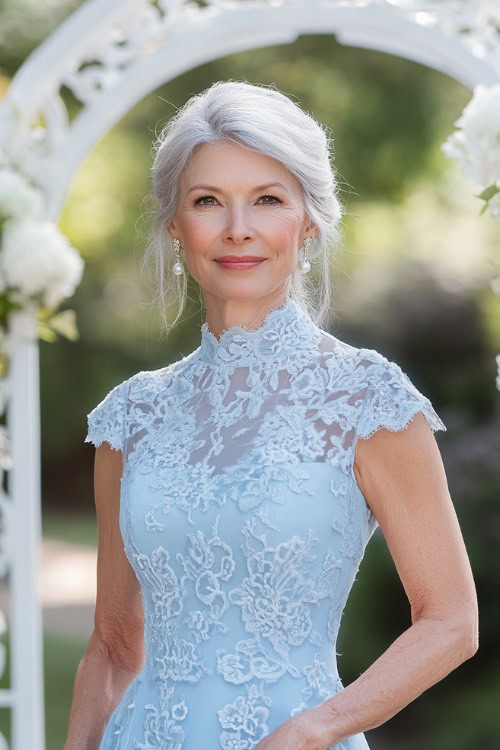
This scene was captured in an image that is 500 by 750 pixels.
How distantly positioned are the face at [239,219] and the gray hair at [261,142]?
0.09 feet

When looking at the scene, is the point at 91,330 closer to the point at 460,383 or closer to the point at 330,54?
the point at 330,54

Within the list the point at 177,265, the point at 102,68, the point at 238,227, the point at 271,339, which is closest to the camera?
the point at 238,227

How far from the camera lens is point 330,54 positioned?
1478cm

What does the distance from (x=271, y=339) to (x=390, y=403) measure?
39cm

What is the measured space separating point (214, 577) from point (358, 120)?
509 inches

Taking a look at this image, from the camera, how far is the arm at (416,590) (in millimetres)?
2135

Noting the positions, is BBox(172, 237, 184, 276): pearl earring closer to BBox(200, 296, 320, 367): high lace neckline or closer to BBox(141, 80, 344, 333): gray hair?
BBox(141, 80, 344, 333): gray hair

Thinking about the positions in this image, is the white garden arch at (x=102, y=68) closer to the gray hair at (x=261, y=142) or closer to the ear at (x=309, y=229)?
the gray hair at (x=261, y=142)

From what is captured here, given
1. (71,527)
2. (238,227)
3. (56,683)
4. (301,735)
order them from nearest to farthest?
(301,735)
(238,227)
(56,683)
(71,527)

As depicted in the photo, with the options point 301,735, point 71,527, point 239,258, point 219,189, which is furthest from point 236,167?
point 71,527

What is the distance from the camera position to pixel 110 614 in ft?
8.67

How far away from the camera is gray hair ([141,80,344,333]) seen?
2.42 meters

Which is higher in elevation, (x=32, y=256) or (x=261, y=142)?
(x=32, y=256)

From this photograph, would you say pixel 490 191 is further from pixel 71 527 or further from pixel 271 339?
pixel 71 527
